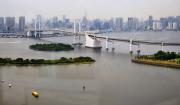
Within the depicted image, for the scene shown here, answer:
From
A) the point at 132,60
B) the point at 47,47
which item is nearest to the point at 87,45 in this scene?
the point at 47,47

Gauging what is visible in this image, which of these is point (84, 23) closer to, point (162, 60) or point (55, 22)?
point (55, 22)

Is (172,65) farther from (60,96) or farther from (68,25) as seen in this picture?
(68,25)

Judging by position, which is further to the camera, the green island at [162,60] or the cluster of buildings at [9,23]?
the cluster of buildings at [9,23]

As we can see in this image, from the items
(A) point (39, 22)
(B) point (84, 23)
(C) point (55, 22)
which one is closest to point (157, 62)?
(B) point (84, 23)

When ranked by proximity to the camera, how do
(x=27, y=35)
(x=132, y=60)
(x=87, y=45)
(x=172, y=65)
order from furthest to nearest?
(x=27, y=35) < (x=87, y=45) < (x=132, y=60) < (x=172, y=65)

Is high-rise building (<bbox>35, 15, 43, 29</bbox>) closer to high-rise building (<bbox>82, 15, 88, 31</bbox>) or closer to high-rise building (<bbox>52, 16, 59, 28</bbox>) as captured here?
high-rise building (<bbox>52, 16, 59, 28</bbox>)

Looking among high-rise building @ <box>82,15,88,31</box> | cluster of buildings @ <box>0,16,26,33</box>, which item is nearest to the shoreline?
cluster of buildings @ <box>0,16,26,33</box>

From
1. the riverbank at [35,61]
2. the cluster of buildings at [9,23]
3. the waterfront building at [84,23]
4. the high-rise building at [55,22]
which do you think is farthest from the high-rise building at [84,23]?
the riverbank at [35,61]

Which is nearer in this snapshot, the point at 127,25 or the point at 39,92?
the point at 39,92

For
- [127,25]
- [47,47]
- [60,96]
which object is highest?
[127,25]

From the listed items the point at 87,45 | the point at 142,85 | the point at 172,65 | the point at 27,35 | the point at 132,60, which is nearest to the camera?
the point at 142,85

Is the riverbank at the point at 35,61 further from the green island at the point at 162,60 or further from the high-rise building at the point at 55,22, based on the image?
the high-rise building at the point at 55,22
